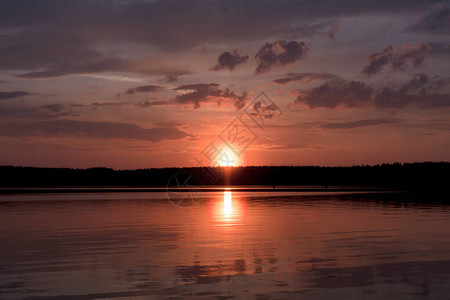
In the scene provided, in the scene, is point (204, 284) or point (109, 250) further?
point (109, 250)

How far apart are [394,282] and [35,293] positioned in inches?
367

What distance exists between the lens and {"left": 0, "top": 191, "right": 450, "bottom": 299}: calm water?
14.5m

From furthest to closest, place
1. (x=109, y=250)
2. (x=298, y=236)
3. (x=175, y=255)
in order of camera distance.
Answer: (x=298, y=236) → (x=109, y=250) → (x=175, y=255)

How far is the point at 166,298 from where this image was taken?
13.6 m

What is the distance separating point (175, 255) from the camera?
68.4ft

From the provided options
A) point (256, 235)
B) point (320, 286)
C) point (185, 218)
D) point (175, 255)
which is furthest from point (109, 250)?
point (185, 218)

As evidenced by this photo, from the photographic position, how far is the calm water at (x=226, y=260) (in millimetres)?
14492

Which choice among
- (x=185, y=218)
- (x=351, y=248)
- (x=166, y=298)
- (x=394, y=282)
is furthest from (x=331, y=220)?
(x=166, y=298)

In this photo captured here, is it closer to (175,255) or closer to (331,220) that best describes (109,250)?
(175,255)

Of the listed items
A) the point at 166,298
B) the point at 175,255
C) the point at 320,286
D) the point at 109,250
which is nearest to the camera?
the point at 166,298

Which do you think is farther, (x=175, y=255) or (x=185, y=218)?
(x=185, y=218)

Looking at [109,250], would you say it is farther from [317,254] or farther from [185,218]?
[185,218]

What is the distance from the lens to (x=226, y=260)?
19.6 m

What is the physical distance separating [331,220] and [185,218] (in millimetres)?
9672
